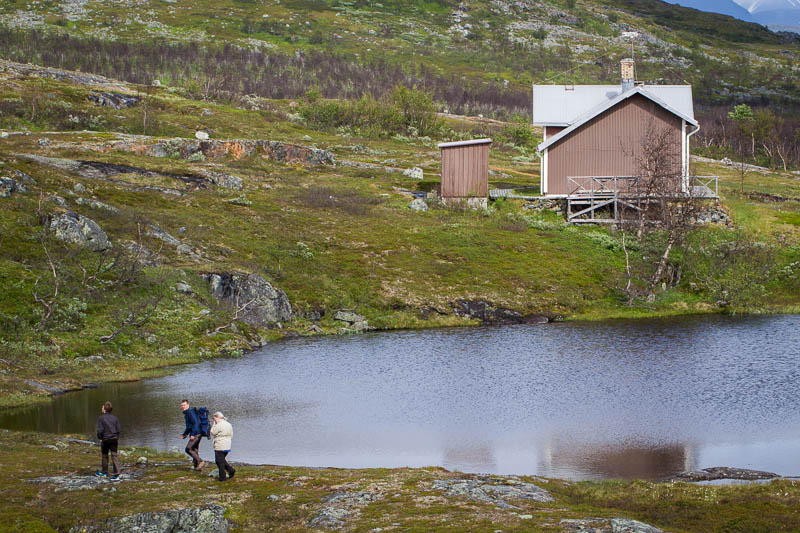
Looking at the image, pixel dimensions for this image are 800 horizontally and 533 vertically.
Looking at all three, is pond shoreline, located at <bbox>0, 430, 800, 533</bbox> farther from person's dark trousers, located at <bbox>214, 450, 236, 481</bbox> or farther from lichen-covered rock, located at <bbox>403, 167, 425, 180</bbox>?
lichen-covered rock, located at <bbox>403, 167, 425, 180</bbox>

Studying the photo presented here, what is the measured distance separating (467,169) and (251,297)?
27367 millimetres

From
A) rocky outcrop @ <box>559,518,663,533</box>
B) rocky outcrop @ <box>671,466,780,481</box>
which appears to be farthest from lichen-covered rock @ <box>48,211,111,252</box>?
rocky outcrop @ <box>559,518,663,533</box>

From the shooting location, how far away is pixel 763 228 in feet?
201

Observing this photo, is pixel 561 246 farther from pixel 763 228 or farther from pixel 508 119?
pixel 508 119

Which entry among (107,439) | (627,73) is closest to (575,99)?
(627,73)

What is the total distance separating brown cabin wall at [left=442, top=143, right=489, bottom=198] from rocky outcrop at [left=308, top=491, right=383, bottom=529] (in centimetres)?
5032

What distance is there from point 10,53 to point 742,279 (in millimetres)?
137057

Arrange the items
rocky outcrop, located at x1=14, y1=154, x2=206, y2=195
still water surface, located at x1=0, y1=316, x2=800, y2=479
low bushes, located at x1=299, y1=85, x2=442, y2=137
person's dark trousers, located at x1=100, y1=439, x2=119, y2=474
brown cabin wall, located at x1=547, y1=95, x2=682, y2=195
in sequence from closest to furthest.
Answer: person's dark trousers, located at x1=100, y1=439, x2=119, y2=474 < still water surface, located at x1=0, y1=316, x2=800, y2=479 < rocky outcrop, located at x1=14, y1=154, x2=206, y2=195 < brown cabin wall, located at x1=547, y1=95, x2=682, y2=195 < low bushes, located at x1=299, y1=85, x2=442, y2=137

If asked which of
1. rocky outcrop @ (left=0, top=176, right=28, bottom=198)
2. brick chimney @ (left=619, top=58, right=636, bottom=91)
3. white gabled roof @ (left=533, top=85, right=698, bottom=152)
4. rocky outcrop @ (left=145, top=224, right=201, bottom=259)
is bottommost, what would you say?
rocky outcrop @ (left=145, top=224, right=201, bottom=259)

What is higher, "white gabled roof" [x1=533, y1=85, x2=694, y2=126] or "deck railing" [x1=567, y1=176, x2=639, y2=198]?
"white gabled roof" [x1=533, y1=85, x2=694, y2=126]

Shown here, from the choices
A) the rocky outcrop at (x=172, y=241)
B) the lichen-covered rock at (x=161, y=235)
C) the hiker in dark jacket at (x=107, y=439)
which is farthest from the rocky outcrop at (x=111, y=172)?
the hiker in dark jacket at (x=107, y=439)

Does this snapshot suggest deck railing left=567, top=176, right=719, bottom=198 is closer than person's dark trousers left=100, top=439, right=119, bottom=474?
No

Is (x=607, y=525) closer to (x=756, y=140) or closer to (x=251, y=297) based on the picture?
(x=251, y=297)

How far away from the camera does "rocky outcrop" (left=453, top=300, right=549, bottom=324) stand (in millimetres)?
49125
